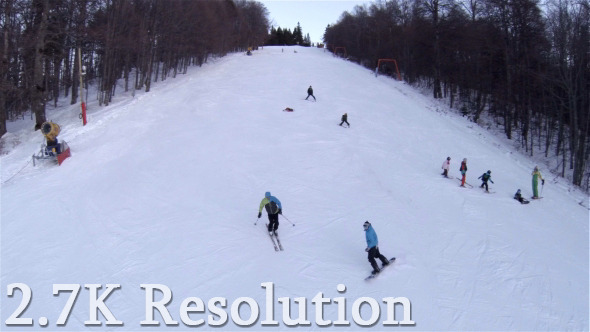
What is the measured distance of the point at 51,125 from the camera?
1759 centimetres

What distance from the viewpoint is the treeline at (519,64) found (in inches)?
959

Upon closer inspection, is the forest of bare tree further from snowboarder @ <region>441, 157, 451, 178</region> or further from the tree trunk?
snowboarder @ <region>441, 157, 451, 178</region>

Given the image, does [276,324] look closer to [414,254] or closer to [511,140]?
[414,254]

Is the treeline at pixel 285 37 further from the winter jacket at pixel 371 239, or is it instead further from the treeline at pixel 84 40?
the winter jacket at pixel 371 239

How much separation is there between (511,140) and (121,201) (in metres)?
27.5

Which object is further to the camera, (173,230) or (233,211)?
(233,211)

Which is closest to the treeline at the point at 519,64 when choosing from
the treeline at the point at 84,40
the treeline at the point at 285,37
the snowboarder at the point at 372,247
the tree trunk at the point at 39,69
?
the snowboarder at the point at 372,247

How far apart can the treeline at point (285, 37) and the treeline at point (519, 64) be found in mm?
68405

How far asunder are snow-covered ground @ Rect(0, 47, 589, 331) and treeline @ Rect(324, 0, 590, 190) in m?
5.24

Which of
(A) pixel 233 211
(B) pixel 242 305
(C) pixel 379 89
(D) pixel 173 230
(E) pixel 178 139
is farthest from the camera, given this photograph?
(C) pixel 379 89

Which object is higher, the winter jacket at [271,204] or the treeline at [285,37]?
the treeline at [285,37]

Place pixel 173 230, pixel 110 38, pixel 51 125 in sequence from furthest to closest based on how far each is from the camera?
1. pixel 110 38
2. pixel 51 125
3. pixel 173 230

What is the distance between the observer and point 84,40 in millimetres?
26953

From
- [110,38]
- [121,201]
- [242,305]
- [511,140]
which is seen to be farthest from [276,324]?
[511,140]
